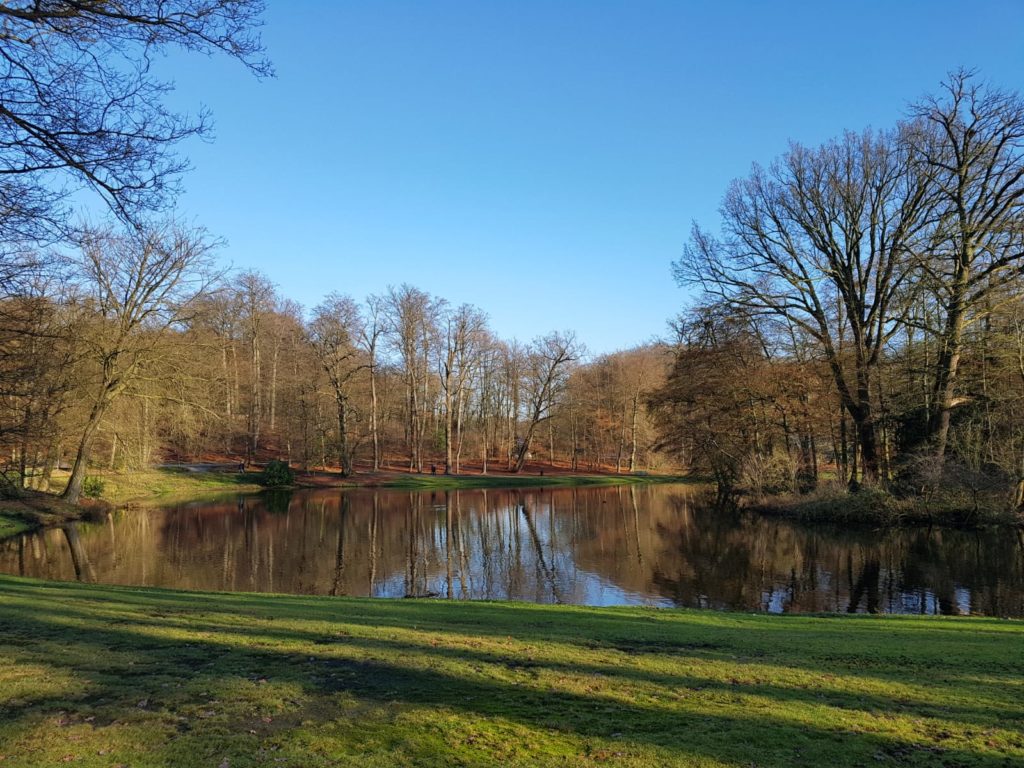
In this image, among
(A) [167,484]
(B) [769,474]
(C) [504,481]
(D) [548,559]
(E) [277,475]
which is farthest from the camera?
(C) [504,481]

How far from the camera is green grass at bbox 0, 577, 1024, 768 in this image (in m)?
4.29

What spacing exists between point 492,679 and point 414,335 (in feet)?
171

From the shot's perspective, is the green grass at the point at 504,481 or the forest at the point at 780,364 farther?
the green grass at the point at 504,481

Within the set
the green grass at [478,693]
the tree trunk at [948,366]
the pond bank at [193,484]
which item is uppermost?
the tree trunk at [948,366]

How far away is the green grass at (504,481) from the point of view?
1894 inches

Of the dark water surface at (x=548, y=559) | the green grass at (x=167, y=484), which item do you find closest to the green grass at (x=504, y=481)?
the green grass at (x=167, y=484)

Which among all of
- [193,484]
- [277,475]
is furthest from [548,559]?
[193,484]

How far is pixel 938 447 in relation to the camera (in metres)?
24.9

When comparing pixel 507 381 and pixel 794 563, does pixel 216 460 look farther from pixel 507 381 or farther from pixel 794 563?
pixel 794 563

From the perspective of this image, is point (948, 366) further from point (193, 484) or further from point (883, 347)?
point (193, 484)

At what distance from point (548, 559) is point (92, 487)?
25628mm

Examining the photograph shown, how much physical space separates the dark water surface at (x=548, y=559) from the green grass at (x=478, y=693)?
21.2 ft

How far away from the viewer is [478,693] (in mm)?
5551

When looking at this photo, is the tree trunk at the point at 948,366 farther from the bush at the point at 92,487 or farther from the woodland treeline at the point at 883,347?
the bush at the point at 92,487
